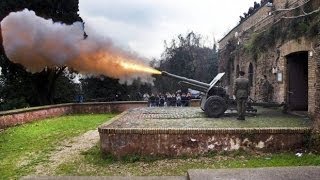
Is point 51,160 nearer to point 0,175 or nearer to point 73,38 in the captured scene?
point 0,175

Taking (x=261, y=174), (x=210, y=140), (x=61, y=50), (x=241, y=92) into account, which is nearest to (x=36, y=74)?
(x=61, y=50)

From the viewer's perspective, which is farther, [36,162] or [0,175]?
[36,162]

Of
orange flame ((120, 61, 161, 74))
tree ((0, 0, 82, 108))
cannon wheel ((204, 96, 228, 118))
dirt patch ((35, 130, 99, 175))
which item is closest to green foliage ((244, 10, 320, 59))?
cannon wheel ((204, 96, 228, 118))

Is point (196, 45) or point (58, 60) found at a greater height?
point (196, 45)

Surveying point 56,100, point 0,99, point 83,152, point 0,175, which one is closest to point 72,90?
point 56,100

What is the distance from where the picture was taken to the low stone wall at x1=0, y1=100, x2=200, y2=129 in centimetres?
1786

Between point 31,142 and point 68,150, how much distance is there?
2.05 m

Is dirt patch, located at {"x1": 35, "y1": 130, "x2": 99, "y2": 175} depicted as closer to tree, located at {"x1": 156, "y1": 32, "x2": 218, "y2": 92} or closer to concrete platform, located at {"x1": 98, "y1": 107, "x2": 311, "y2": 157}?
concrete platform, located at {"x1": 98, "y1": 107, "x2": 311, "y2": 157}

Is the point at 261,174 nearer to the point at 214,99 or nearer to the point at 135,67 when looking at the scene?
the point at 214,99

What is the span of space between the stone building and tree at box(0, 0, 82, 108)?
32.6ft

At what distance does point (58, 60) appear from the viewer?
50.2ft

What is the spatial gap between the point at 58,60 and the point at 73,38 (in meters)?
0.87

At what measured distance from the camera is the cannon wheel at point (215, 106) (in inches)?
563

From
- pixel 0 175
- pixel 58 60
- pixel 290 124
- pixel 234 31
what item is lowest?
pixel 0 175
